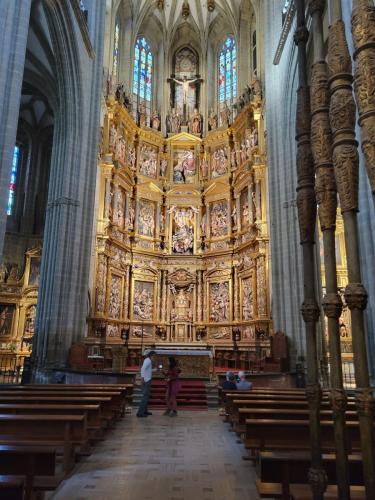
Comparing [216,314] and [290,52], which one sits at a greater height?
[290,52]

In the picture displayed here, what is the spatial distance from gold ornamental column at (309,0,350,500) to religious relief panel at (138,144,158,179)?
20.1 m

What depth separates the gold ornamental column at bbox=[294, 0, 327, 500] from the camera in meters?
3.91

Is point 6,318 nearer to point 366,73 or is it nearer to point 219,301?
point 219,301

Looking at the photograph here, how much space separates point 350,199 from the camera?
3.48m

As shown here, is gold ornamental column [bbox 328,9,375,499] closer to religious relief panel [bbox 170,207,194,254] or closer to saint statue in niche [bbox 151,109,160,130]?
religious relief panel [bbox 170,207,194,254]

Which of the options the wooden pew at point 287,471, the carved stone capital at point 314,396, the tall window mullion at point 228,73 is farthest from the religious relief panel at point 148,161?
the wooden pew at point 287,471

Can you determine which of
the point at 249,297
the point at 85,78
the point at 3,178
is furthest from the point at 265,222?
the point at 3,178

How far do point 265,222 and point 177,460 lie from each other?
1453 centimetres

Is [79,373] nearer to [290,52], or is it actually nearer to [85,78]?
[85,78]

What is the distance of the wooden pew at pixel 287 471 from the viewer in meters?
3.67

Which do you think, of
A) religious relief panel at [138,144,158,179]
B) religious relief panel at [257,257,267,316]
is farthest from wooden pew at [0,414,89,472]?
religious relief panel at [138,144,158,179]

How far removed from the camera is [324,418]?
525 cm

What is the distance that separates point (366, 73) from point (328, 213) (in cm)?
123

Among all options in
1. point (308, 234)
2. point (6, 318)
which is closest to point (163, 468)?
point (308, 234)
